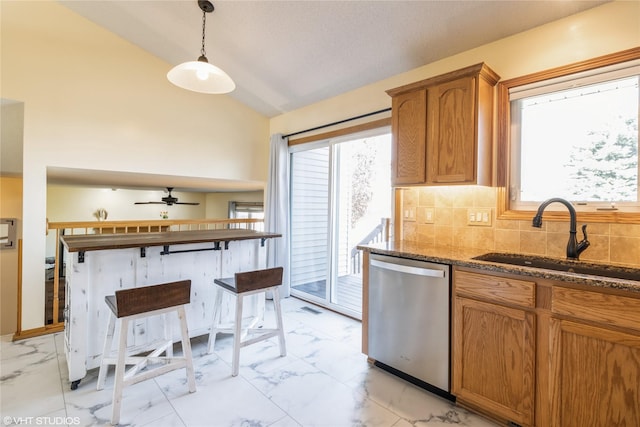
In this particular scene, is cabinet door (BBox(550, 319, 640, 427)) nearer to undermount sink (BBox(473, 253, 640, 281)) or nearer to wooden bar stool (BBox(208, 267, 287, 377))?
undermount sink (BBox(473, 253, 640, 281))

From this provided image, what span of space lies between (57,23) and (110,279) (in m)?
2.56

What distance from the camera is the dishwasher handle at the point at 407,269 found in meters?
2.00

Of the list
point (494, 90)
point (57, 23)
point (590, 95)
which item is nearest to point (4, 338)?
point (57, 23)

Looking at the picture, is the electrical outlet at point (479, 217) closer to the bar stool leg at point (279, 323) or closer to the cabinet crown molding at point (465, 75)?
the cabinet crown molding at point (465, 75)

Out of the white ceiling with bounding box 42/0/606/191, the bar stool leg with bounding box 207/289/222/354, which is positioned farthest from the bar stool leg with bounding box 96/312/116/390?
the white ceiling with bounding box 42/0/606/191

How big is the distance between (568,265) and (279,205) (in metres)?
3.00

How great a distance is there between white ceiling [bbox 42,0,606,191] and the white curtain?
74 cm

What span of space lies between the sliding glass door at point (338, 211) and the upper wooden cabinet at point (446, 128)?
0.68 m

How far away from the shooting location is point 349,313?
11.5 feet

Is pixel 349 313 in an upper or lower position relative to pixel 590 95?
lower

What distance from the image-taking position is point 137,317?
6.23 ft

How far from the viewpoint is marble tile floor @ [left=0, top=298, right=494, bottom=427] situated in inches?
71.8

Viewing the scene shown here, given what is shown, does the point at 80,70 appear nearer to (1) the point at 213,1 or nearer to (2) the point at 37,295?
(1) the point at 213,1

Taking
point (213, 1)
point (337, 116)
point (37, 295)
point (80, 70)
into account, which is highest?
point (213, 1)
